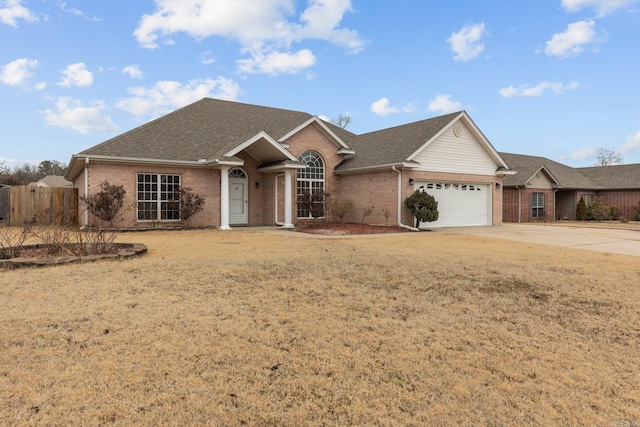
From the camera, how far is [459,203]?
69.8 ft

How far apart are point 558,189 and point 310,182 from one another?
66.6 feet

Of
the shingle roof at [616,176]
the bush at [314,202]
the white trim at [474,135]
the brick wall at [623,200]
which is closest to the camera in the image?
the white trim at [474,135]

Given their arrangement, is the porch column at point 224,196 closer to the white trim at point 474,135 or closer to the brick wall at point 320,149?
the brick wall at point 320,149

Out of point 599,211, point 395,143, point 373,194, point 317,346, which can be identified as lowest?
point 317,346

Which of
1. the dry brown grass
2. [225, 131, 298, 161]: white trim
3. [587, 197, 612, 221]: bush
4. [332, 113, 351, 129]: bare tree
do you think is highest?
[332, 113, 351, 129]: bare tree

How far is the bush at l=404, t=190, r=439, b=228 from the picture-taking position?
18.2 meters

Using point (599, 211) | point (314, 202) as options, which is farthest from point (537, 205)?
point (314, 202)

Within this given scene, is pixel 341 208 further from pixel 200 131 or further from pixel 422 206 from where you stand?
pixel 200 131

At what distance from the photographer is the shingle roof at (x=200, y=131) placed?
667 inches

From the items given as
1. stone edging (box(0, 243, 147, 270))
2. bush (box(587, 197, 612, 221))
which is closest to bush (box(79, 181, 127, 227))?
stone edging (box(0, 243, 147, 270))

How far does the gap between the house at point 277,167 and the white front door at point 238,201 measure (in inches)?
1.9

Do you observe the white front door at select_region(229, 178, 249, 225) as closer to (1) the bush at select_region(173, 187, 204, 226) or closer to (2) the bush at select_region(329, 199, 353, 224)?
(1) the bush at select_region(173, 187, 204, 226)

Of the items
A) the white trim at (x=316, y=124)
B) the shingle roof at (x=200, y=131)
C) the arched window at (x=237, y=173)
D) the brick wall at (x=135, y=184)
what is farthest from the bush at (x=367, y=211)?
the brick wall at (x=135, y=184)

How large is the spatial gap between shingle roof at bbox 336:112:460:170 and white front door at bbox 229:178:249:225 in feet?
16.9
